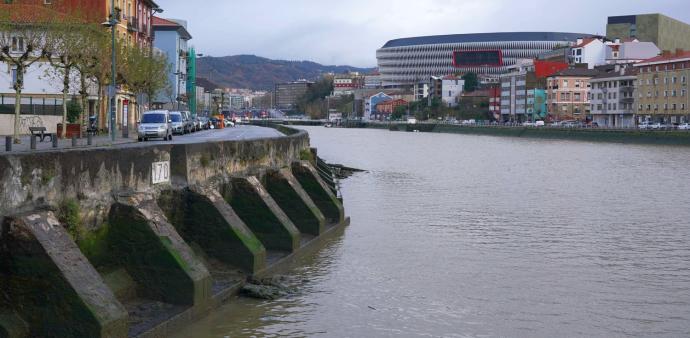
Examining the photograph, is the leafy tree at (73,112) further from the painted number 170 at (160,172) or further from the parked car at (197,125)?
the painted number 170 at (160,172)

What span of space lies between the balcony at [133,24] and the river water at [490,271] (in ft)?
110

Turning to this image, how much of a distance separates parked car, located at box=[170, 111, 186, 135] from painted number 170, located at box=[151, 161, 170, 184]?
41.3 metres

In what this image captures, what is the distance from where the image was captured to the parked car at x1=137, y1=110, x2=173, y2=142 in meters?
47.7

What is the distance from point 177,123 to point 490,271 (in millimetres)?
41593

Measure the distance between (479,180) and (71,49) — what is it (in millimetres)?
23467

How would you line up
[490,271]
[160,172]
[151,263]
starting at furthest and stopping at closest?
[490,271]
[160,172]
[151,263]

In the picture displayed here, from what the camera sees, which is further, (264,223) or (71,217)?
(264,223)

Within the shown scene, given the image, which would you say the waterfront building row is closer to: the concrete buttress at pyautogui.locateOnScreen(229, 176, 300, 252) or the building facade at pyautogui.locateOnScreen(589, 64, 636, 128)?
the concrete buttress at pyautogui.locateOnScreen(229, 176, 300, 252)

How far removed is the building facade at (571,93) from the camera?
16675 centimetres

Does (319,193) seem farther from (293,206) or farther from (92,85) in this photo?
(92,85)

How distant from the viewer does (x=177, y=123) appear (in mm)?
60156

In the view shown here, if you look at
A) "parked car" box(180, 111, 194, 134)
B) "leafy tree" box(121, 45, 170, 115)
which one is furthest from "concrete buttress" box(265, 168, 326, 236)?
"parked car" box(180, 111, 194, 134)

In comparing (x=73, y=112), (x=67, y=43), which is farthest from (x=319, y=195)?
(x=73, y=112)

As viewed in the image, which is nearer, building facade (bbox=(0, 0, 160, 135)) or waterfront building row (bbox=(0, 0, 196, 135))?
waterfront building row (bbox=(0, 0, 196, 135))
